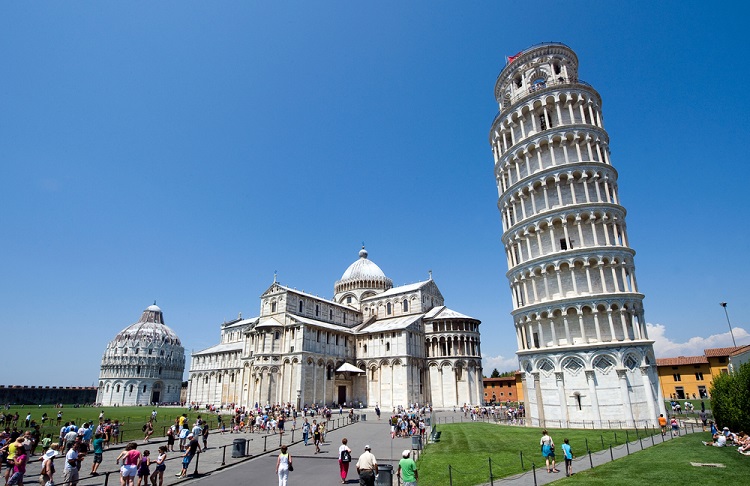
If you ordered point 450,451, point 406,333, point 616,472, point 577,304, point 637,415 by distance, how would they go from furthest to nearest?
point 406,333
point 577,304
point 637,415
point 450,451
point 616,472

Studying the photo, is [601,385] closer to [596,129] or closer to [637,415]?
[637,415]

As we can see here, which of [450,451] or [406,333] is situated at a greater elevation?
[406,333]

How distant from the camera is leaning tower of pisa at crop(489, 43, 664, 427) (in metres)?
27.4

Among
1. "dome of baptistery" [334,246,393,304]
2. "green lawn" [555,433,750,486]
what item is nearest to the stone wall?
"dome of baptistery" [334,246,393,304]

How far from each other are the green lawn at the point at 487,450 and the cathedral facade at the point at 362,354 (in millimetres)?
24666

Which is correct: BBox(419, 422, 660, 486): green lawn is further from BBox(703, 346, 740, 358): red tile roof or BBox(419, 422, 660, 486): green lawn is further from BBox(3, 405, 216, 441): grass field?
BBox(703, 346, 740, 358): red tile roof

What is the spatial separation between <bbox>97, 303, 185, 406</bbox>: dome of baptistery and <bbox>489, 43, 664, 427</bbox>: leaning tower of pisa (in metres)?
105

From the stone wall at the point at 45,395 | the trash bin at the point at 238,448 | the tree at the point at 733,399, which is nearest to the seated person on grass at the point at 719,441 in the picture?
the tree at the point at 733,399

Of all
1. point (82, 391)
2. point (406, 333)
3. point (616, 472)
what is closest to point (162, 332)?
point (82, 391)

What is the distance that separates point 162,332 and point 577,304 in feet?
380

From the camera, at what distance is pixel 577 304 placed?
94.9 feet

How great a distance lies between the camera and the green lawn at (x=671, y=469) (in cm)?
1305

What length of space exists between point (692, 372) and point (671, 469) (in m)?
52.3

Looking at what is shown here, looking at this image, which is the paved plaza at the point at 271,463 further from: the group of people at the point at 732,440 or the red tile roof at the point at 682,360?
the red tile roof at the point at 682,360
